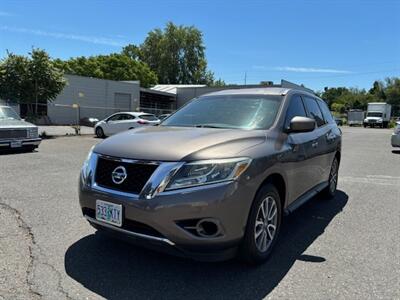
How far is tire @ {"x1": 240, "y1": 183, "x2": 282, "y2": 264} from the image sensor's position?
3.59 metres

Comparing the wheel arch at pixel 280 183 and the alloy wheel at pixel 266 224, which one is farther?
the wheel arch at pixel 280 183

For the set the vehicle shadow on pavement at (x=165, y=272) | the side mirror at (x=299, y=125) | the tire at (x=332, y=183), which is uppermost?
the side mirror at (x=299, y=125)

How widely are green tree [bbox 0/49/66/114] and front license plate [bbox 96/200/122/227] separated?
721 inches

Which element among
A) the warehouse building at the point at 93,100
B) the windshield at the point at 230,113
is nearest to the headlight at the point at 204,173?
the windshield at the point at 230,113

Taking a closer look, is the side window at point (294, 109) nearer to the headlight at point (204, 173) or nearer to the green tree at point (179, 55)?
the headlight at point (204, 173)

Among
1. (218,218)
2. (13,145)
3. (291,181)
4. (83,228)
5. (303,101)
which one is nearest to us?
(218,218)

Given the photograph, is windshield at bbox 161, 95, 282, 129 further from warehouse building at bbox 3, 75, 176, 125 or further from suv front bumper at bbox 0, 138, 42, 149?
warehouse building at bbox 3, 75, 176, 125

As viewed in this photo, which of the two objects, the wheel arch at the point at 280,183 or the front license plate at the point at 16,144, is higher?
the wheel arch at the point at 280,183

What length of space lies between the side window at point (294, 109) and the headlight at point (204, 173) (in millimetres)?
1366

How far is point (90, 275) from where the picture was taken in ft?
11.7

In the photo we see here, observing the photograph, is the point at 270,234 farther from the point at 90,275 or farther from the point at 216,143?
the point at 90,275

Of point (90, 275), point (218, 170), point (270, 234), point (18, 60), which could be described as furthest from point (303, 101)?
point (18, 60)

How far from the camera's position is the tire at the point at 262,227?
3586 mm

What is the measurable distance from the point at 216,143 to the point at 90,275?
165 centimetres
